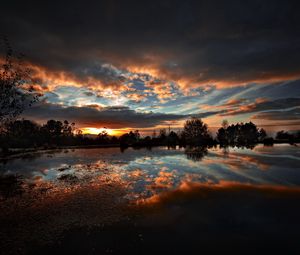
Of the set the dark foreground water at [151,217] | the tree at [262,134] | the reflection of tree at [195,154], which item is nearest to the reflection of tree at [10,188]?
the dark foreground water at [151,217]

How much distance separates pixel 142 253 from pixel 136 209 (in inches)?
192

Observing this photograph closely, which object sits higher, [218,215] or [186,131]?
Answer: [186,131]

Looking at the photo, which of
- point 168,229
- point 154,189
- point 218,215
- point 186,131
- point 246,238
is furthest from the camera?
point 186,131

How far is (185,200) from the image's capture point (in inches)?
580

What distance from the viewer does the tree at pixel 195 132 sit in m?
117

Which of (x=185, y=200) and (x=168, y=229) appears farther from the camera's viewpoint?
(x=185, y=200)

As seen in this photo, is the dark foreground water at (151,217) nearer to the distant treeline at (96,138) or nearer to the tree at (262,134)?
the distant treeline at (96,138)

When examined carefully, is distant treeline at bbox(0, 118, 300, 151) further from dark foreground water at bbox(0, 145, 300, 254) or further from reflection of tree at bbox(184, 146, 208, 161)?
dark foreground water at bbox(0, 145, 300, 254)

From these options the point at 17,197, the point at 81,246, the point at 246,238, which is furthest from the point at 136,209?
the point at 17,197

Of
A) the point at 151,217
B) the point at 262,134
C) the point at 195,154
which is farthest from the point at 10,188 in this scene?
the point at 262,134

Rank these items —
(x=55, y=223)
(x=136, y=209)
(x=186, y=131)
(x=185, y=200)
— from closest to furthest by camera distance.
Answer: (x=55, y=223) < (x=136, y=209) < (x=185, y=200) < (x=186, y=131)

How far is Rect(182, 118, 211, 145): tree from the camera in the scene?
11700 centimetres

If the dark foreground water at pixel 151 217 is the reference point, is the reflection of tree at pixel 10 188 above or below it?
above

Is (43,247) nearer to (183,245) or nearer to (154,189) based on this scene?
(183,245)
